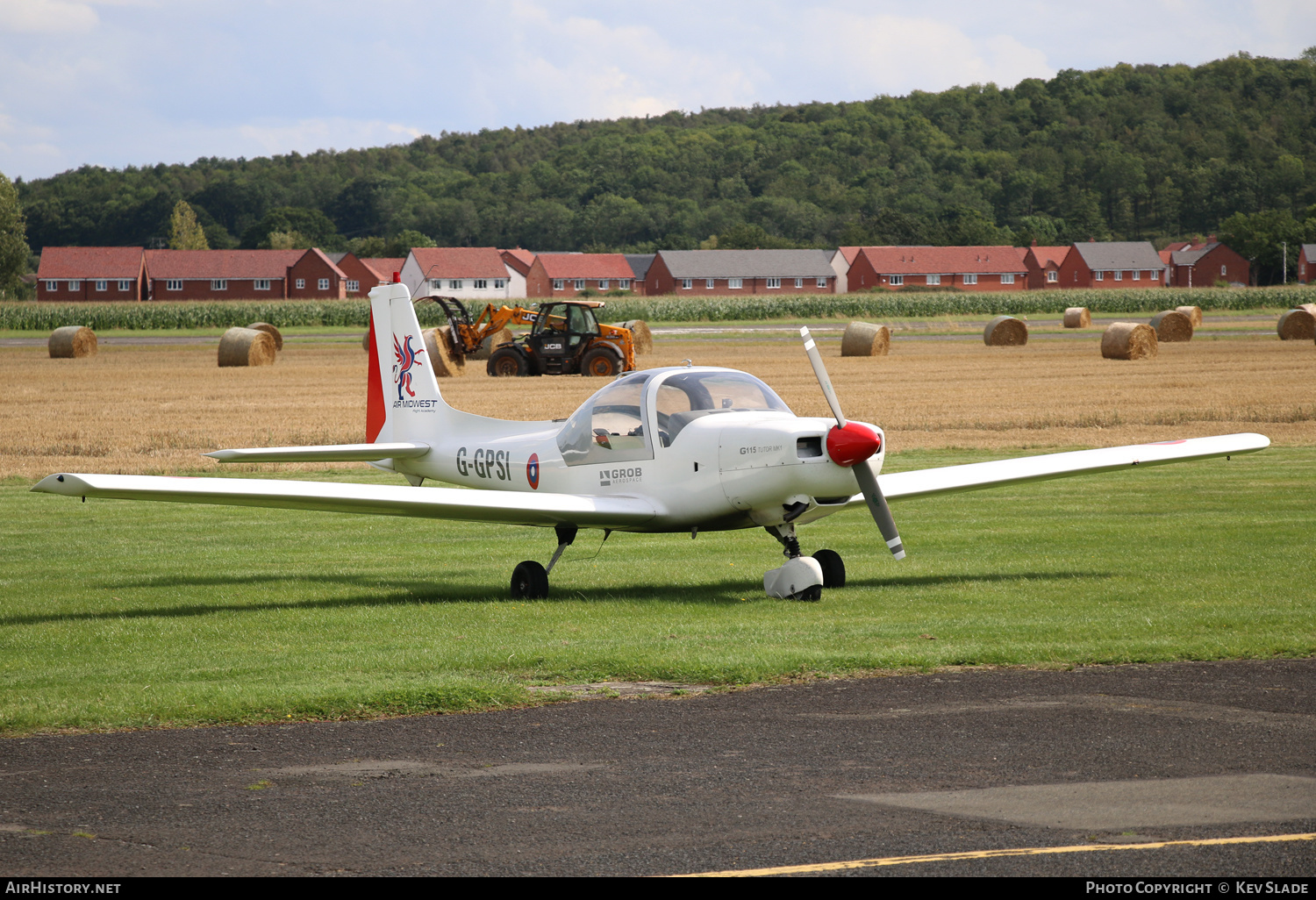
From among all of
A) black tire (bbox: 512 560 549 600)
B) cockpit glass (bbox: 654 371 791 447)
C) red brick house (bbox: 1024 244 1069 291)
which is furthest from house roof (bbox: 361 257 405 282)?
black tire (bbox: 512 560 549 600)

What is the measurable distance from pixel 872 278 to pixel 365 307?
7051 centimetres

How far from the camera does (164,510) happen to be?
60.4ft

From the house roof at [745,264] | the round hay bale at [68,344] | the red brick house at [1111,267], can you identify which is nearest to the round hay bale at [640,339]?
the round hay bale at [68,344]

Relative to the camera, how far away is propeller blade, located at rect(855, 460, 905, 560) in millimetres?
10719

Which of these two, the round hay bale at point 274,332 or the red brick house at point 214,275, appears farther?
the red brick house at point 214,275

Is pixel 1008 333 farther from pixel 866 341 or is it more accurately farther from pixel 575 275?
pixel 575 275

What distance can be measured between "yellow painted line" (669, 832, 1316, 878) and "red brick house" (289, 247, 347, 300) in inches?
5128

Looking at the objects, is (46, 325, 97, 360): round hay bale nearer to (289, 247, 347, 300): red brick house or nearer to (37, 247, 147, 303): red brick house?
(37, 247, 147, 303): red brick house

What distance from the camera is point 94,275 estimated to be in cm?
12325

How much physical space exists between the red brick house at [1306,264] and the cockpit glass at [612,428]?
146m

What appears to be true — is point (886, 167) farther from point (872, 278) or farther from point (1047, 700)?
point (1047, 700)

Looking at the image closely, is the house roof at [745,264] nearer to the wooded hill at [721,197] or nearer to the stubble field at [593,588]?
the wooded hill at [721,197]

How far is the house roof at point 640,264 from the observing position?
463 feet
